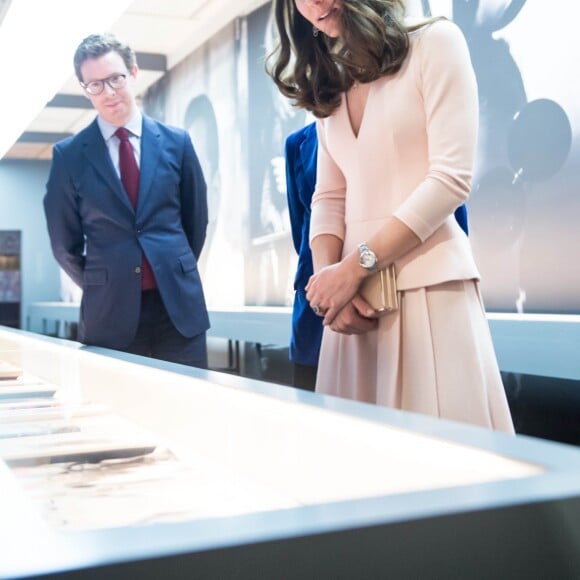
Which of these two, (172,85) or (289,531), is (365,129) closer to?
(289,531)

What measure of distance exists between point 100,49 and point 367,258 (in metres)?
1.36

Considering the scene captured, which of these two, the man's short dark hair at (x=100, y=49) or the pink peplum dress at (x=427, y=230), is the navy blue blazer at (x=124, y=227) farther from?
the pink peplum dress at (x=427, y=230)

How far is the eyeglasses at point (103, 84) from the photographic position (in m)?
2.39

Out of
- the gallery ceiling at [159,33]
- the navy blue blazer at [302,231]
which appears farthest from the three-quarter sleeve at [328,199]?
the gallery ceiling at [159,33]

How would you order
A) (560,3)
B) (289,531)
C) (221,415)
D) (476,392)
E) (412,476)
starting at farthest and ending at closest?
(560,3) < (476,392) < (221,415) < (412,476) < (289,531)

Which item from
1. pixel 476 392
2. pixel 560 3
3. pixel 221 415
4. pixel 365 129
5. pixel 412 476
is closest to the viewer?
pixel 412 476

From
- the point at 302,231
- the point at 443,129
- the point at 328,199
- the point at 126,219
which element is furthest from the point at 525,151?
the point at 443,129

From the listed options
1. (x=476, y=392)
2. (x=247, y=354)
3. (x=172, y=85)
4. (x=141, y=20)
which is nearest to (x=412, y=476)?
(x=476, y=392)

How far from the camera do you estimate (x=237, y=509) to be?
0.57 metres

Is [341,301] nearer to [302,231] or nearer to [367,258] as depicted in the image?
[367,258]

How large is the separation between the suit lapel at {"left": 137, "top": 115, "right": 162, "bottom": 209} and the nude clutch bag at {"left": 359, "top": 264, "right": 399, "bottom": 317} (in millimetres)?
1077

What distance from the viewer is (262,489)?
0.68m

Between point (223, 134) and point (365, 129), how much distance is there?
6.09 metres

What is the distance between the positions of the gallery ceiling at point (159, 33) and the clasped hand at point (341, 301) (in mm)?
5179
